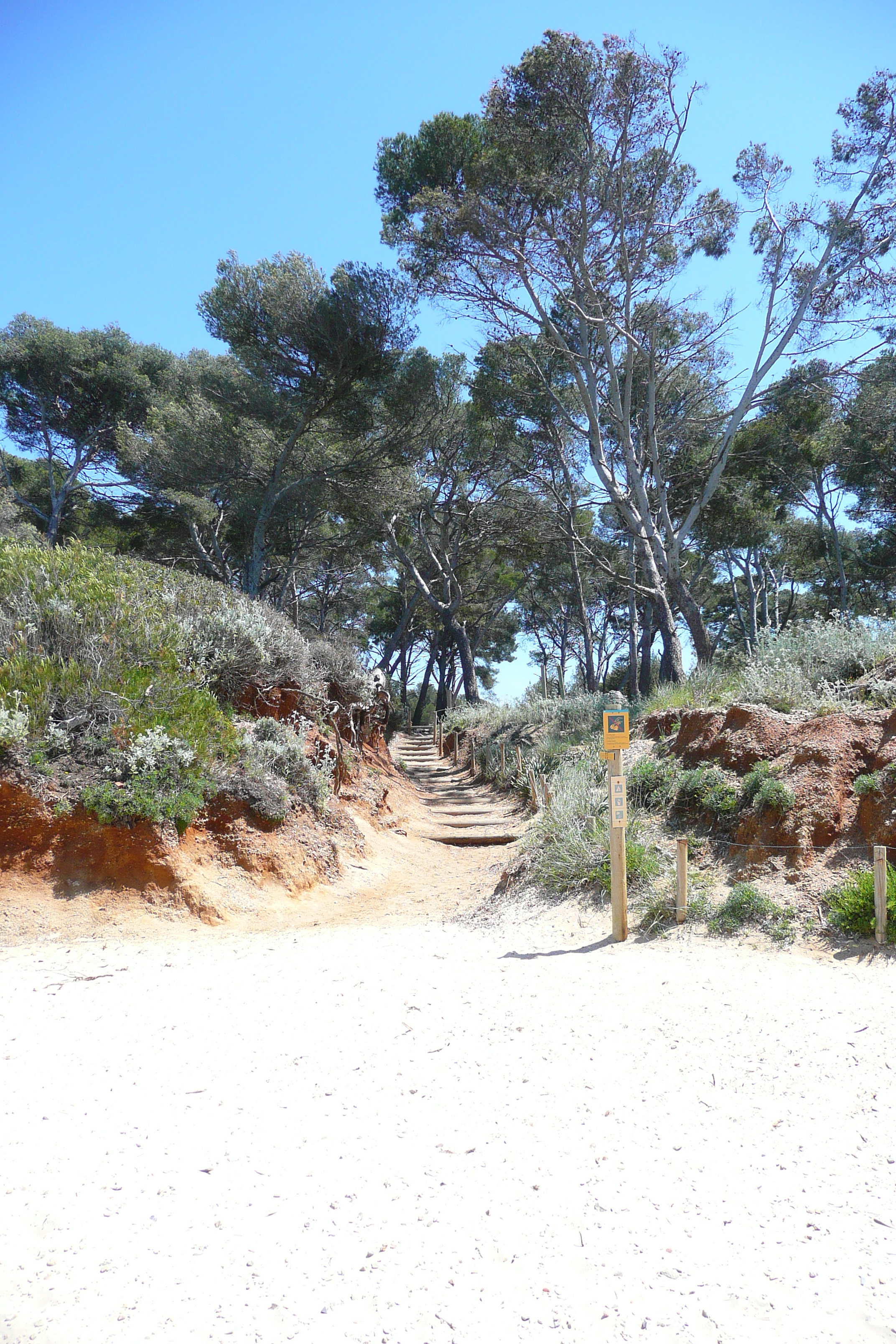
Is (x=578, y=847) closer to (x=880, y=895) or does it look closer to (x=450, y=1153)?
(x=880, y=895)

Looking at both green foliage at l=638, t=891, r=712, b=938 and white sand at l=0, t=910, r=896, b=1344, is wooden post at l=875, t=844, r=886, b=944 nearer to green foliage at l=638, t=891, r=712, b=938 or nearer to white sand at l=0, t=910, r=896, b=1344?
white sand at l=0, t=910, r=896, b=1344

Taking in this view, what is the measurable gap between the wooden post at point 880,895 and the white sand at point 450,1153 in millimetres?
262

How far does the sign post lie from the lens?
210 inches

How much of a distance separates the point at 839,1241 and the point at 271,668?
310 inches

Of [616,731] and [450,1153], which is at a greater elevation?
[616,731]

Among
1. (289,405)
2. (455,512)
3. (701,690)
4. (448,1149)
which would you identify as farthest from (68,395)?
(448,1149)

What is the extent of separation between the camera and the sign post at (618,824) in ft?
17.5

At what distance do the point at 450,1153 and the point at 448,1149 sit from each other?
0.03 m

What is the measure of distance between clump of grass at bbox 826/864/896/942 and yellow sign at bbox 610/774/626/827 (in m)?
1.55

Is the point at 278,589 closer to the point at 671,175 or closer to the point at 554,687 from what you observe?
the point at 671,175

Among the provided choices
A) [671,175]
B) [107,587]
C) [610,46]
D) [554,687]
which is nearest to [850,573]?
[554,687]

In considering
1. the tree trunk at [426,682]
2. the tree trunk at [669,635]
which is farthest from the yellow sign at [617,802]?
the tree trunk at [426,682]

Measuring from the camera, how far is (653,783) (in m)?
7.49

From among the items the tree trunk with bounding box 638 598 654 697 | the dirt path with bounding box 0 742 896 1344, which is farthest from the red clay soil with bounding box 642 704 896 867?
the tree trunk with bounding box 638 598 654 697
